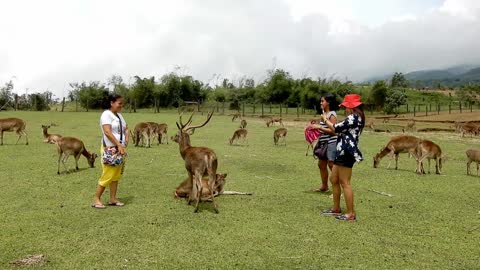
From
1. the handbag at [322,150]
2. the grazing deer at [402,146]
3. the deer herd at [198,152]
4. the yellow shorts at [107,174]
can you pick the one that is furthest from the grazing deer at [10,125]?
the grazing deer at [402,146]

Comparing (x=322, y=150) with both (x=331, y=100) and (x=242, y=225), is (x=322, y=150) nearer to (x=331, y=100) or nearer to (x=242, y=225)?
(x=331, y=100)

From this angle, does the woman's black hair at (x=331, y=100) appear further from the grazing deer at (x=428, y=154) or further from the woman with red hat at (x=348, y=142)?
the grazing deer at (x=428, y=154)

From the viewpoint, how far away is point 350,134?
7793 millimetres

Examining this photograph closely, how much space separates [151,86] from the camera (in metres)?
68.8

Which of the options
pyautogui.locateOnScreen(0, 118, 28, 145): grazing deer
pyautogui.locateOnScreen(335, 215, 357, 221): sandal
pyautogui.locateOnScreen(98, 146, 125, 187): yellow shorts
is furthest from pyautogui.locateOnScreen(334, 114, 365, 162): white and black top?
pyautogui.locateOnScreen(0, 118, 28, 145): grazing deer

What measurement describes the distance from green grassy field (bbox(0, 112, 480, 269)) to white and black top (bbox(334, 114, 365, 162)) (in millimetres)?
1284

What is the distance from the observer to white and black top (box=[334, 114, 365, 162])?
25.2ft

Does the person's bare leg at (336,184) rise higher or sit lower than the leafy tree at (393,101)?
lower

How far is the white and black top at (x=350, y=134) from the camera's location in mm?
7676

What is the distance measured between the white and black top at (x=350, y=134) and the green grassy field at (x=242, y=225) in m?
1.28

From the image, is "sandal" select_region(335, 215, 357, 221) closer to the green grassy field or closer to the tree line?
the green grassy field

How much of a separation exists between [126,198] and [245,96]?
6909 centimetres

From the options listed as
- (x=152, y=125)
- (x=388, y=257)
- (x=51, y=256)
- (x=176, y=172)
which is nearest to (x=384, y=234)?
(x=388, y=257)

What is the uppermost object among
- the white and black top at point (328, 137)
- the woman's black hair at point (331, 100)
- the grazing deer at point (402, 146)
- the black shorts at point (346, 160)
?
the woman's black hair at point (331, 100)
